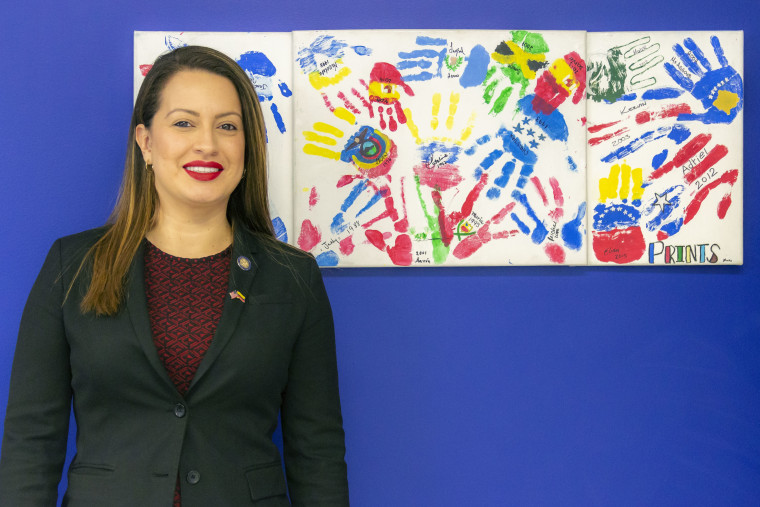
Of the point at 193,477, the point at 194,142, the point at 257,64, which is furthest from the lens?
the point at 257,64

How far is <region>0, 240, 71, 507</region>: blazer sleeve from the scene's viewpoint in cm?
132

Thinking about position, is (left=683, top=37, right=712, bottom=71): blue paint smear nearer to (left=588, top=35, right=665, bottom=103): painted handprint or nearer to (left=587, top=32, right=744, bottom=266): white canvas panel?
(left=587, top=32, right=744, bottom=266): white canvas panel

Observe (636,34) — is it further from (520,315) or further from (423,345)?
(423,345)

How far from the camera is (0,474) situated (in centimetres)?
133

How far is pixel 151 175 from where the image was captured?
4.97 ft

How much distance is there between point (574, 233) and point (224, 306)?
1.01m

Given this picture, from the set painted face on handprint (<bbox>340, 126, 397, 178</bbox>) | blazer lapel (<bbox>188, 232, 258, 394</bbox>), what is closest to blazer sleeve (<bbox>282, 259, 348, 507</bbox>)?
blazer lapel (<bbox>188, 232, 258, 394</bbox>)

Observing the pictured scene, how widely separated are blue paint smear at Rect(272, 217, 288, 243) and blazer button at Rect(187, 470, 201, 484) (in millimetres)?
715

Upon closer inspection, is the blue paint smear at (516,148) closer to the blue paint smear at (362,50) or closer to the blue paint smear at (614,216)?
the blue paint smear at (614,216)

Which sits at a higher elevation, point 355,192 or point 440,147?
point 440,147

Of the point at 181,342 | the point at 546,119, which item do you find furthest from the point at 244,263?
the point at 546,119

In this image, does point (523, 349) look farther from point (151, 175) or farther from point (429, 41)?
point (151, 175)

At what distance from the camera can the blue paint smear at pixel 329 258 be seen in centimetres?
185

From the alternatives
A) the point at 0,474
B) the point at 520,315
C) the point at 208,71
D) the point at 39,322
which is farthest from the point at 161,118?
the point at 520,315
